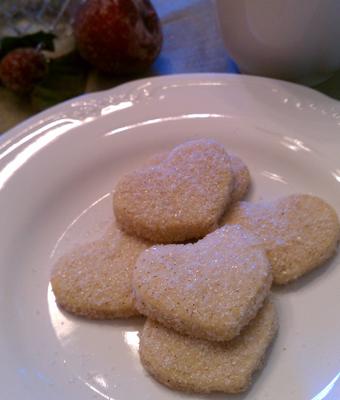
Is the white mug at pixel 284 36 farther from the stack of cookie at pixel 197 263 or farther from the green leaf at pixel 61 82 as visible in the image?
the green leaf at pixel 61 82

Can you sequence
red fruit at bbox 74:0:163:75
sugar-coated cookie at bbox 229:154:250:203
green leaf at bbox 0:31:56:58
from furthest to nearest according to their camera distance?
green leaf at bbox 0:31:56:58 → red fruit at bbox 74:0:163:75 → sugar-coated cookie at bbox 229:154:250:203

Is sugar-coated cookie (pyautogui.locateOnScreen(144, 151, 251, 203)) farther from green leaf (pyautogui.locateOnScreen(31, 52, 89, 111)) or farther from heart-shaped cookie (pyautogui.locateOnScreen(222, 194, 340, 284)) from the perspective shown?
green leaf (pyautogui.locateOnScreen(31, 52, 89, 111))

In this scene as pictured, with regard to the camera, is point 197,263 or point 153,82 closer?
point 197,263

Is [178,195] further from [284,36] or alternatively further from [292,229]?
[284,36]

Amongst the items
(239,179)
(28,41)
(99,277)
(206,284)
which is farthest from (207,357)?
(28,41)

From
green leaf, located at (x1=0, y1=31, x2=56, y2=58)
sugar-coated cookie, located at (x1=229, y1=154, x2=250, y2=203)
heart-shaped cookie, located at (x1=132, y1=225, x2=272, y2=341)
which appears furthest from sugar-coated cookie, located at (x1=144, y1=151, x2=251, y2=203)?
green leaf, located at (x1=0, y1=31, x2=56, y2=58)

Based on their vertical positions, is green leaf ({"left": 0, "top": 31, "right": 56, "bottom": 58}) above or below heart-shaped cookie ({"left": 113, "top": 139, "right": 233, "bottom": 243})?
above

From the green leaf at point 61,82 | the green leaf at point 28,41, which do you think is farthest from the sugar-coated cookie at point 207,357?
the green leaf at point 28,41
